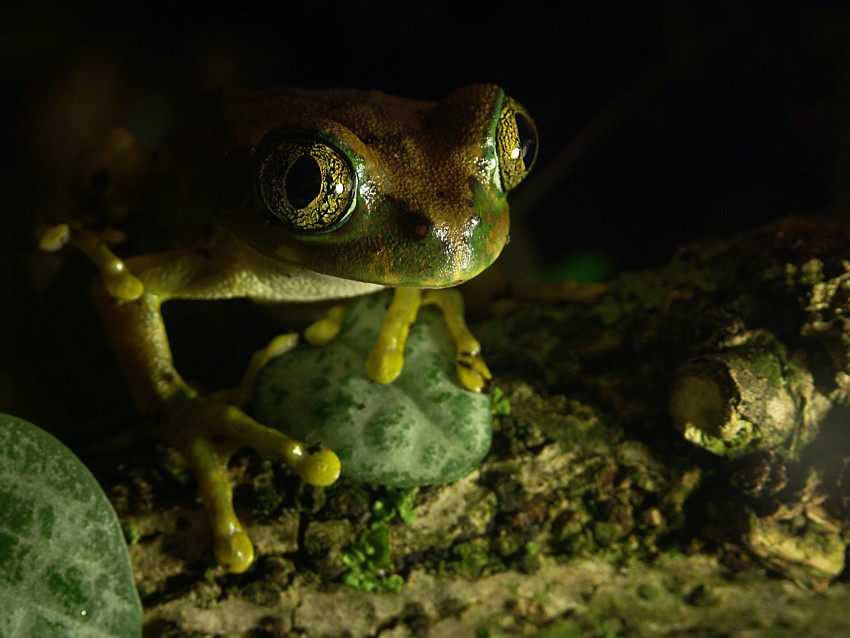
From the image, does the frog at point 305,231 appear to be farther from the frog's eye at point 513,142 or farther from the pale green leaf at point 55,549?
the pale green leaf at point 55,549

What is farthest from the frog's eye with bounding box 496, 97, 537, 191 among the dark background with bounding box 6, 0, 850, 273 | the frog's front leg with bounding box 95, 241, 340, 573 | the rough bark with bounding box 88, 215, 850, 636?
the dark background with bounding box 6, 0, 850, 273

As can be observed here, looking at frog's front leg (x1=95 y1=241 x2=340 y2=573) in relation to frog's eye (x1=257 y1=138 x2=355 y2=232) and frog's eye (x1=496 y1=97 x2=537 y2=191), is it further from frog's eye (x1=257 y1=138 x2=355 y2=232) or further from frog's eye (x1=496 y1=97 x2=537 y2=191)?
frog's eye (x1=496 y1=97 x2=537 y2=191)

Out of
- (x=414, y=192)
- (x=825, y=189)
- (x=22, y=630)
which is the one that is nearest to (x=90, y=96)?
(x=414, y=192)

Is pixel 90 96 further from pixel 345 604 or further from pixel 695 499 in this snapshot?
pixel 695 499

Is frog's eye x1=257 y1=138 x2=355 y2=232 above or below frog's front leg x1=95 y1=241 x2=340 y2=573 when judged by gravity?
above

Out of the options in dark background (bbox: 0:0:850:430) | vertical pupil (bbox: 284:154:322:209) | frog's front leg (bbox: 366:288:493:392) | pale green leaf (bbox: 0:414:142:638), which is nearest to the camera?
pale green leaf (bbox: 0:414:142:638)

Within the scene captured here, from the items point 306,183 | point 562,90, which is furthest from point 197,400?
point 562,90
